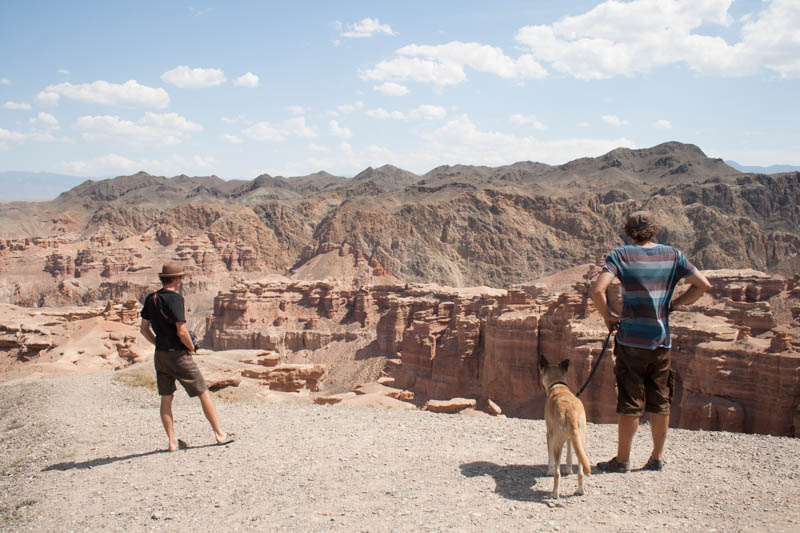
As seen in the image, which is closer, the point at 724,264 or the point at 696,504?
the point at 696,504

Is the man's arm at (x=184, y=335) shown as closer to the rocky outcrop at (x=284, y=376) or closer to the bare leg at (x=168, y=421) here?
the bare leg at (x=168, y=421)

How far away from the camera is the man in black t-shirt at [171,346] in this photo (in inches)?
269

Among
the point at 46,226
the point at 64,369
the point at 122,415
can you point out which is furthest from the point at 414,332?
the point at 46,226

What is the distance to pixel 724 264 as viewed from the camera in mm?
73000

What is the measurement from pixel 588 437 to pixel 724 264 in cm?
7652

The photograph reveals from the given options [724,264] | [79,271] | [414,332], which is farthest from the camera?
[79,271]

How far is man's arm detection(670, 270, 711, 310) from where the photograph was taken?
221 inches

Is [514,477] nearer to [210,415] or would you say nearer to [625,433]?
[625,433]

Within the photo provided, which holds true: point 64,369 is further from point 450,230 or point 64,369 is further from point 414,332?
point 450,230

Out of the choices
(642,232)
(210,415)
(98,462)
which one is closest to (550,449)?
(642,232)

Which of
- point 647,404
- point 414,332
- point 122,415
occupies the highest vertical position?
point 647,404

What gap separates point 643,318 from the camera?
554 centimetres

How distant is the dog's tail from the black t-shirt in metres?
4.55

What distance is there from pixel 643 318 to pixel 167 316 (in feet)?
17.6
